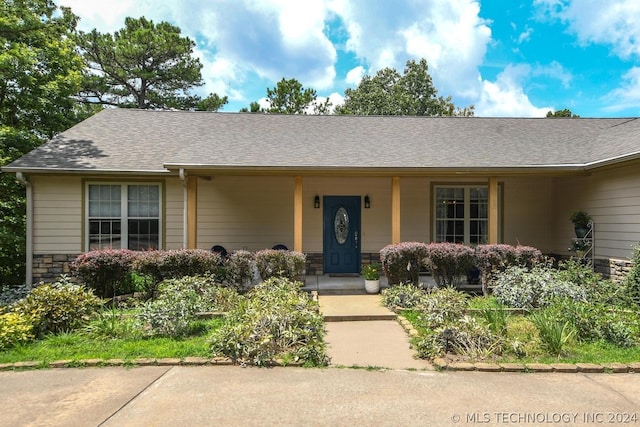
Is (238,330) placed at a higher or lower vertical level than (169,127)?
lower

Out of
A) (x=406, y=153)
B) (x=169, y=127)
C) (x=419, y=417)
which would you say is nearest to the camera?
(x=419, y=417)

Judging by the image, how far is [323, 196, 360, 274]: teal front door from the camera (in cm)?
1003

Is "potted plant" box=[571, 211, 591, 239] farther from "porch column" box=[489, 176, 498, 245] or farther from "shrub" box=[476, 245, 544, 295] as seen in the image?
"porch column" box=[489, 176, 498, 245]

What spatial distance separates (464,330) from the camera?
461 cm

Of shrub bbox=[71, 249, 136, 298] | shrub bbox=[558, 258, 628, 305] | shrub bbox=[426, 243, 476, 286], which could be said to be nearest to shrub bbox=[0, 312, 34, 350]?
shrub bbox=[71, 249, 136, 298]

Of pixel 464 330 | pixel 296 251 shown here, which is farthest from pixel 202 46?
pixel 464 330

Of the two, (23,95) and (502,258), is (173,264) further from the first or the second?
(23,95)

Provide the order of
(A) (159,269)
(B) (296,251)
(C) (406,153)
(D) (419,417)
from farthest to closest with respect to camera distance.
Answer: (C) (406,153) < (B) (296,251) < (A) (159,269) < (D) (419,417)

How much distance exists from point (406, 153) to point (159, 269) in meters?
6.05

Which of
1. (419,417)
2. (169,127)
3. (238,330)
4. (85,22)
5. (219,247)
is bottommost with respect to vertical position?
(419,417)

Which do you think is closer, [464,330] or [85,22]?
[464,330]

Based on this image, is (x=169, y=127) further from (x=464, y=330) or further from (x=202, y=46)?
(x=202, y=46)

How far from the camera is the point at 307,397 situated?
3.43 metres

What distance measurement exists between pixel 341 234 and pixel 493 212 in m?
3.72
